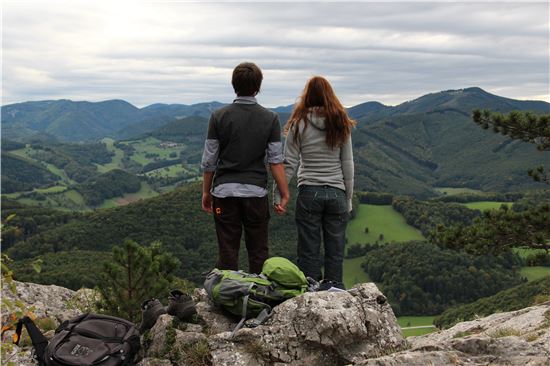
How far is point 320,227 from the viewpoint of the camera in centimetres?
639

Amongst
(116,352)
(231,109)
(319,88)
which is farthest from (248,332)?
(319,88)

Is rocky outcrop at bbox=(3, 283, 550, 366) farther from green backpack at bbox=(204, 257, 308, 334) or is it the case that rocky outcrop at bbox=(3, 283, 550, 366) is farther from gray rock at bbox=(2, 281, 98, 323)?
gray rock at bbox=(2, 281, 98, 323)

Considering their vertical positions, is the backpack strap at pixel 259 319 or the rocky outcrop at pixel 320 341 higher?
the backpack strap at pixel 259 319

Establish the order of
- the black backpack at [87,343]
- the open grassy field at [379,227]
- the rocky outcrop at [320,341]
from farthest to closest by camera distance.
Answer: the open grassy field at [379,227], the black backpack at [87,343], the rocky outcrop at [320,341]

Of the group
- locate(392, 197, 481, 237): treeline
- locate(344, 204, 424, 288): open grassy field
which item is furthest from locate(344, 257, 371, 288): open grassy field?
locate(392, 197, 481, 237): treeline

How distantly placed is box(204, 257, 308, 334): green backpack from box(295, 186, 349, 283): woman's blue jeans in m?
0.61

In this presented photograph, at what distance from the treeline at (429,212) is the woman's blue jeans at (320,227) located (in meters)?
124

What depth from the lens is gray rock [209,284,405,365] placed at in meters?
5.10

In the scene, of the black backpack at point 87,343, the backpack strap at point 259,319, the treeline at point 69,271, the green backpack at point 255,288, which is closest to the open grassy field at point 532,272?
the treeline at point 69,271

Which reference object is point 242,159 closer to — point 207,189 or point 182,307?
point 207,189

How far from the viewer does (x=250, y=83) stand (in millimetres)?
5812

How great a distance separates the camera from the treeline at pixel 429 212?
5049 inches

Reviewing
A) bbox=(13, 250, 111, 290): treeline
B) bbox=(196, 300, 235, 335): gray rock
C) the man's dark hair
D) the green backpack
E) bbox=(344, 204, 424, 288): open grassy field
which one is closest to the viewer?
the green backpack

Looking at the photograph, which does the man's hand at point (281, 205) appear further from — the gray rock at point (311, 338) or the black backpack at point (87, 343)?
the black backpack at point (87, 343)
